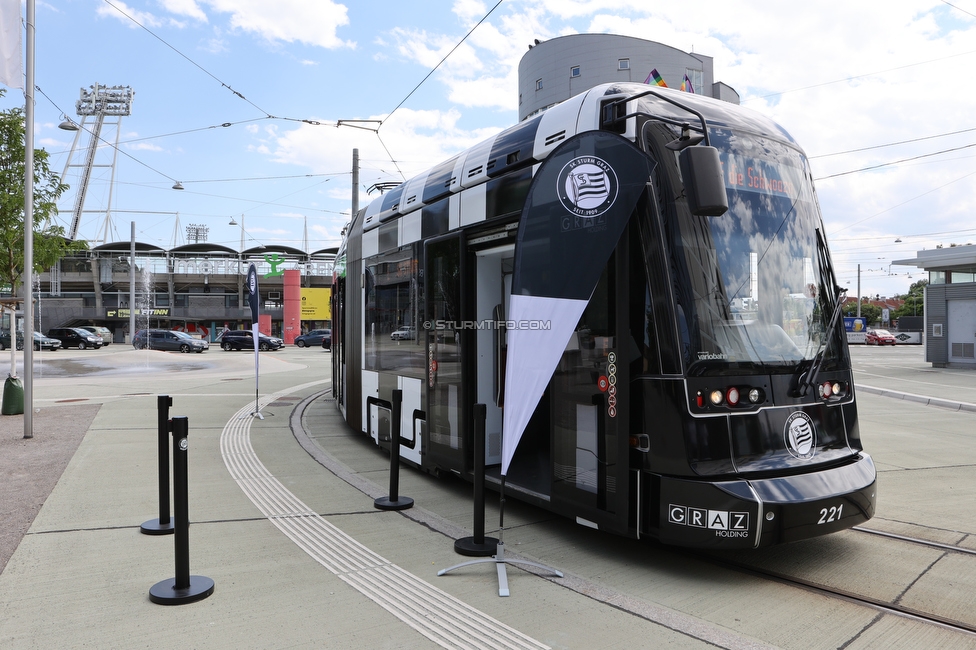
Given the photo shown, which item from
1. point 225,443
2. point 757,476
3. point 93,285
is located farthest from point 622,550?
point 93,285

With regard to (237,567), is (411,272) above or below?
above

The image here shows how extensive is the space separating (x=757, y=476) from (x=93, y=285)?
243 ft

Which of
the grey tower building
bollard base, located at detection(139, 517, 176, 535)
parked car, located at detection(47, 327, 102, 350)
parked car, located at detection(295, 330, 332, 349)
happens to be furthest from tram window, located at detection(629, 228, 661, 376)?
parked car, located at detection(47, 327, 102, 350)

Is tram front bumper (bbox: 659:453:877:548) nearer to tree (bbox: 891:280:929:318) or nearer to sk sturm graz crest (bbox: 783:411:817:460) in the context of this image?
sk sturm graz crest (bbox: 783:411:817:460)

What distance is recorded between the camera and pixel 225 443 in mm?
9875

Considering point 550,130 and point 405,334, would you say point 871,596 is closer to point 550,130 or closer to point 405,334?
point 550,130

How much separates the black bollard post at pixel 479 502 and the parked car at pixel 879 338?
62.5m

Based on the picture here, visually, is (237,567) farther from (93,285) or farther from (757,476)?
(93,285)

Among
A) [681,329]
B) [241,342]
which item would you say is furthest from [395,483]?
[241,342]

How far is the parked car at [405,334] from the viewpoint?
705cm

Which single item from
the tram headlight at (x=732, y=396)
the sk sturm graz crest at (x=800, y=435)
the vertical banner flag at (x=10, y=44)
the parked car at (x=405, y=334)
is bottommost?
the sk sturm graz crest at (x=800, y=435)

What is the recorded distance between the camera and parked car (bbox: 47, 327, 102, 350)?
45469 mm

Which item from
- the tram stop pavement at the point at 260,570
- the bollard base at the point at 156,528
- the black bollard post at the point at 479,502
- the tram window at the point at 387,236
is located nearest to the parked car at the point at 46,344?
the tram stop pavement at the point at 260,570

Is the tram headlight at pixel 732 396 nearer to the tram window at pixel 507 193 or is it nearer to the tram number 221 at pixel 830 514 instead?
the tram number 221 at pixel 830 514
